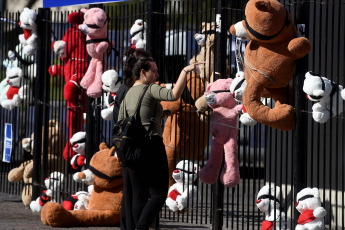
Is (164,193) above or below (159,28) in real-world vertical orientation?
below

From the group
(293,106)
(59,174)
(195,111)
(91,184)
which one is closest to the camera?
(293,106)

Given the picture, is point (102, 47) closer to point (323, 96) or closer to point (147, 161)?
point (147, 161)

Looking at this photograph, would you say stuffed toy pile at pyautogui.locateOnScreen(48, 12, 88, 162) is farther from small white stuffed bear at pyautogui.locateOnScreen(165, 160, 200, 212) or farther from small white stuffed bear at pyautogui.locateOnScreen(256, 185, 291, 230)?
small white stuffed bear at pyautogui.locateOnScreen(256, 185, 291, 230)

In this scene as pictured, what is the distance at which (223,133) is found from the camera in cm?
743

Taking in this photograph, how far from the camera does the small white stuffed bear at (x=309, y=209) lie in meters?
6.26

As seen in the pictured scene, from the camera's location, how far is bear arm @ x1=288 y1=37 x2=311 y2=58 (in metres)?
6.09

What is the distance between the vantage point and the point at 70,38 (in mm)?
9945

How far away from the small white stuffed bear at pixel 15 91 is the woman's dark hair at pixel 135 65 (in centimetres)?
435

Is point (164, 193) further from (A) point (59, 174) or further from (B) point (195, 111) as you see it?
(A) point (59, 174)

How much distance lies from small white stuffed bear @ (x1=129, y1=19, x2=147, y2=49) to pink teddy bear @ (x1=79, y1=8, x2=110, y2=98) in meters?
0.38

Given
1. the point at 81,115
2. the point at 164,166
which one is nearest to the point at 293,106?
the point at 164,166

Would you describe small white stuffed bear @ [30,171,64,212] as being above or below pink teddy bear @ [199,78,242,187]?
below

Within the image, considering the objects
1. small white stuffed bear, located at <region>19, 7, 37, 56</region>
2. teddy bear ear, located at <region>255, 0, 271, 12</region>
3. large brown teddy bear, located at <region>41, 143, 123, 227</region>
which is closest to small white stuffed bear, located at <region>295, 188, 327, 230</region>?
teddy bear ear, located at <region>255, 0, 271, 12</region>

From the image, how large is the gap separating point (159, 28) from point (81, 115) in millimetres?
2188
